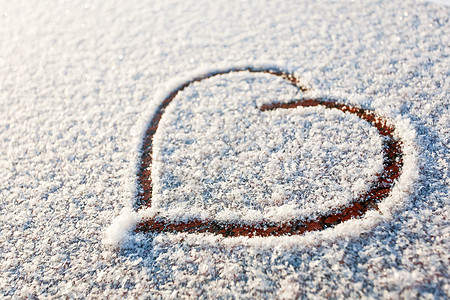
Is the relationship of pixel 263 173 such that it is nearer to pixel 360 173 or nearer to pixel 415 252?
pixel 360 173

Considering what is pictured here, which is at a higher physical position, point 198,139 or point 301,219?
point 198,139

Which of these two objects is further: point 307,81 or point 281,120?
point 307,81

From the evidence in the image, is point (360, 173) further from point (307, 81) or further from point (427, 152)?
point (307, 81)

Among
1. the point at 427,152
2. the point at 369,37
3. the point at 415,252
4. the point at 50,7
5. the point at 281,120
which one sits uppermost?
the point at 50,7

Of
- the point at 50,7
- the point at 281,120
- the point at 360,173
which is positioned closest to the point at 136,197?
the point at 281,120

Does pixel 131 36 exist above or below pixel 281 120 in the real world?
above

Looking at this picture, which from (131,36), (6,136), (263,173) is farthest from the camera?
(131,36)

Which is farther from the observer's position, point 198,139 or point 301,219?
point 198,139

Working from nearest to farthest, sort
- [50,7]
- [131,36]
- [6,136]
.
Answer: [6,136] < [131,36] < [50,7]
